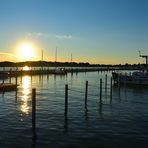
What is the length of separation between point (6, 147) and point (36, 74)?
92157mm

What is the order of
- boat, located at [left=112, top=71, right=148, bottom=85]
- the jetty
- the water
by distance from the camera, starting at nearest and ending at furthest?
the water
the jetty
boat, located at [left=112, top=71, right=148, bottom=85]

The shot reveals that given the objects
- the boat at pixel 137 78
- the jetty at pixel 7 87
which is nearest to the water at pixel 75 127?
the jetty at pixel 7 87

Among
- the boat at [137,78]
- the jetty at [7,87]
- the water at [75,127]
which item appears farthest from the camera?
the boat at [137,78]

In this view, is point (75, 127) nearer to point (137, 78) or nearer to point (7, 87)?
point (7, 87)

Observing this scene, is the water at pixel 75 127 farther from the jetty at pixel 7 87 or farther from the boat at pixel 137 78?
the boat at pixel 137 78

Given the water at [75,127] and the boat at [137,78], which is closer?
the water at [75,127]

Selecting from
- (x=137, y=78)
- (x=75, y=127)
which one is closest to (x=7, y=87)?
(x=137, y=78)

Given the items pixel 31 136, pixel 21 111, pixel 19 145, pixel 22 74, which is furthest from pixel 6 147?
pixel 22 74

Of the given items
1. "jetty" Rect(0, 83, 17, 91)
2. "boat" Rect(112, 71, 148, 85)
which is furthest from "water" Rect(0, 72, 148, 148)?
"boat" Rect(112, 71, 148, 85)

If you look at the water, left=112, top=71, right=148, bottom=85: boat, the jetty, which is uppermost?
left=112, top=71, right=148, bottom=85: boat

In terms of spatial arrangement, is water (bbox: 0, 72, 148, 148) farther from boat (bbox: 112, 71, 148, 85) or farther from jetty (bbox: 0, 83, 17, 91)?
boat (bbox: 112, 71, 148, 85)

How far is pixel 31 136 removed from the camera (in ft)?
70.3

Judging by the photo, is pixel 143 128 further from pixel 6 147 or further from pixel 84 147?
pixel 6 147

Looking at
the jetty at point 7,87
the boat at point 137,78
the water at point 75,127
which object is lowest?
the water at point 75,127
